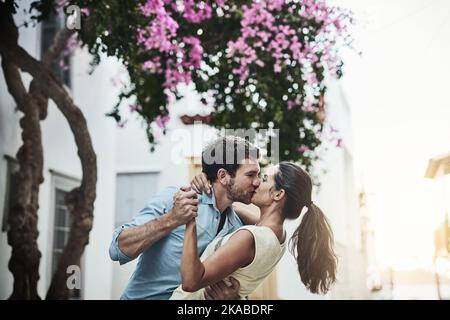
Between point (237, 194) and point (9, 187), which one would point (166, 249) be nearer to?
point (237, 194)

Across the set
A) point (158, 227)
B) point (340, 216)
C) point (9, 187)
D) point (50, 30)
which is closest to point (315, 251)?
point (340, 216)

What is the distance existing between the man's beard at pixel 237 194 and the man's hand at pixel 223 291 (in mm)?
389

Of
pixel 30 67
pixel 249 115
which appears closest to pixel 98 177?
pixel 30 67

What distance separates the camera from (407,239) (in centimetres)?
280

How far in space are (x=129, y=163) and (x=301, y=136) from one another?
1.04m

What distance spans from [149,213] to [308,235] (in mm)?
810

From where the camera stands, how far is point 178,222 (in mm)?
2574

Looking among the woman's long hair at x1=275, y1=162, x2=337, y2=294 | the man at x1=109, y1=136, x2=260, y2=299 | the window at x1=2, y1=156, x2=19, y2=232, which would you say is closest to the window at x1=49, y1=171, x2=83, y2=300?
the window at x1=2, y1=156, x2=19, y2=232

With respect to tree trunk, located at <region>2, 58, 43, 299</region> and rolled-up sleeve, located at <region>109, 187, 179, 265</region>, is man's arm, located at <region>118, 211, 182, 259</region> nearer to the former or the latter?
rolled-up sleeve, located at <region>109, 187, 179, 265</region>

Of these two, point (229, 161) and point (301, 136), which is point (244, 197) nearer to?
point (229, 161)

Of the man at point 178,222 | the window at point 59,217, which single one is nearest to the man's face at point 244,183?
the man at point 178,222

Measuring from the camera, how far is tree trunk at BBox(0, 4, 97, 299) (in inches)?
121

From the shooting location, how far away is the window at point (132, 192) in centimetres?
300

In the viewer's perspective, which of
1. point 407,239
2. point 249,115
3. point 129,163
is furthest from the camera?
point 129,163
